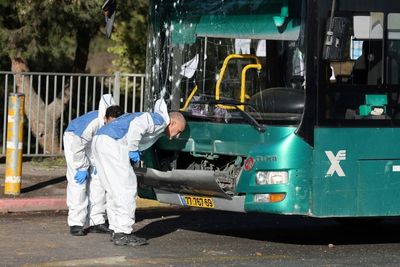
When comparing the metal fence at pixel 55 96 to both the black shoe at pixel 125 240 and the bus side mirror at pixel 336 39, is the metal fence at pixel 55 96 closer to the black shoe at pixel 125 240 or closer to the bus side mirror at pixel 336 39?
the black shoe at pixel 125 240

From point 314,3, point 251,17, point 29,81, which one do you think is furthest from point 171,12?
point 29,81

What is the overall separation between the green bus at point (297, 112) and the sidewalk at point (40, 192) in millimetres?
3138

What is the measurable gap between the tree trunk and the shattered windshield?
5.97m

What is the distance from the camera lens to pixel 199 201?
32.2 ft

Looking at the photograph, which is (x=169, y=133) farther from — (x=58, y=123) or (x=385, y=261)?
(x=58, y=123)

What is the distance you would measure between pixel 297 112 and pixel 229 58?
1062 millimetres

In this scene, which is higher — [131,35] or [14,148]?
[131,35]

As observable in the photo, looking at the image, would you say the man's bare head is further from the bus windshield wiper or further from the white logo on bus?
the white logo on bus

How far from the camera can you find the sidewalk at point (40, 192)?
1255cm

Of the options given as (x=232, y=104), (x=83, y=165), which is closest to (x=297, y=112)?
(x=232, y=104)

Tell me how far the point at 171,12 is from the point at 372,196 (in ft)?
9.54

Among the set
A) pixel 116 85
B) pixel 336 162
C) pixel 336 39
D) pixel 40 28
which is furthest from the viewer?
pixel 40 28

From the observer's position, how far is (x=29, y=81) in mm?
16266

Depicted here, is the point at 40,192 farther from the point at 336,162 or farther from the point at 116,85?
the point at 336,162
